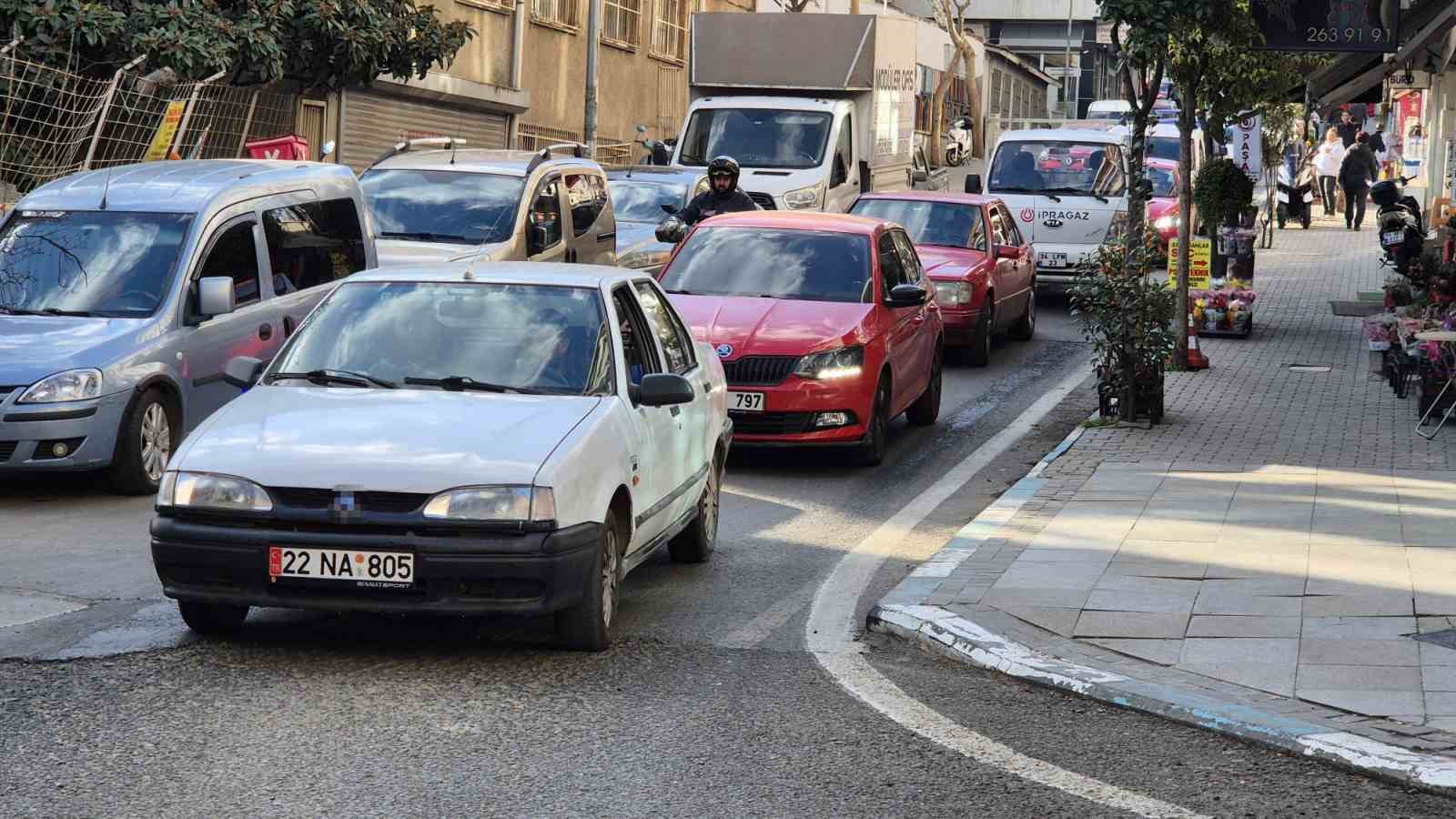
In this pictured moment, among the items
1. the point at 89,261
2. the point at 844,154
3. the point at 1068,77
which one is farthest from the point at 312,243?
A: the point at 1068,77

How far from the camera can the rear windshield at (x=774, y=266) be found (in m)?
13.8

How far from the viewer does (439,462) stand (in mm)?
7125

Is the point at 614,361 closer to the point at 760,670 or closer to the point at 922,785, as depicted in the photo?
the point at 760,670

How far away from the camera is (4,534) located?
9.95 metres

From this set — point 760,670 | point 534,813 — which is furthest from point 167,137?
point 534,813

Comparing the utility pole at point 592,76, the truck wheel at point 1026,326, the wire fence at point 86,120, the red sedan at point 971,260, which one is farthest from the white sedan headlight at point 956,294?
the utility pole at point 592,76

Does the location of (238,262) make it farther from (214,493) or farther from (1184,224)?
(1184,224)

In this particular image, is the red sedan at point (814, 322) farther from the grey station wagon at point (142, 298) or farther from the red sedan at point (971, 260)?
the red sedan at point (971, 260)

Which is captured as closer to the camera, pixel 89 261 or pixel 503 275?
pixel 503 275

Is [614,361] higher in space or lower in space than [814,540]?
higher

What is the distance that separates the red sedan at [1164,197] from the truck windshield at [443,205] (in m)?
12.3

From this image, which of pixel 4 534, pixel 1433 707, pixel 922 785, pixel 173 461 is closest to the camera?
pixel 922 785

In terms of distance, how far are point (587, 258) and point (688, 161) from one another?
808 cm

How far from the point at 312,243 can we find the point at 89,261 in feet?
5.86
